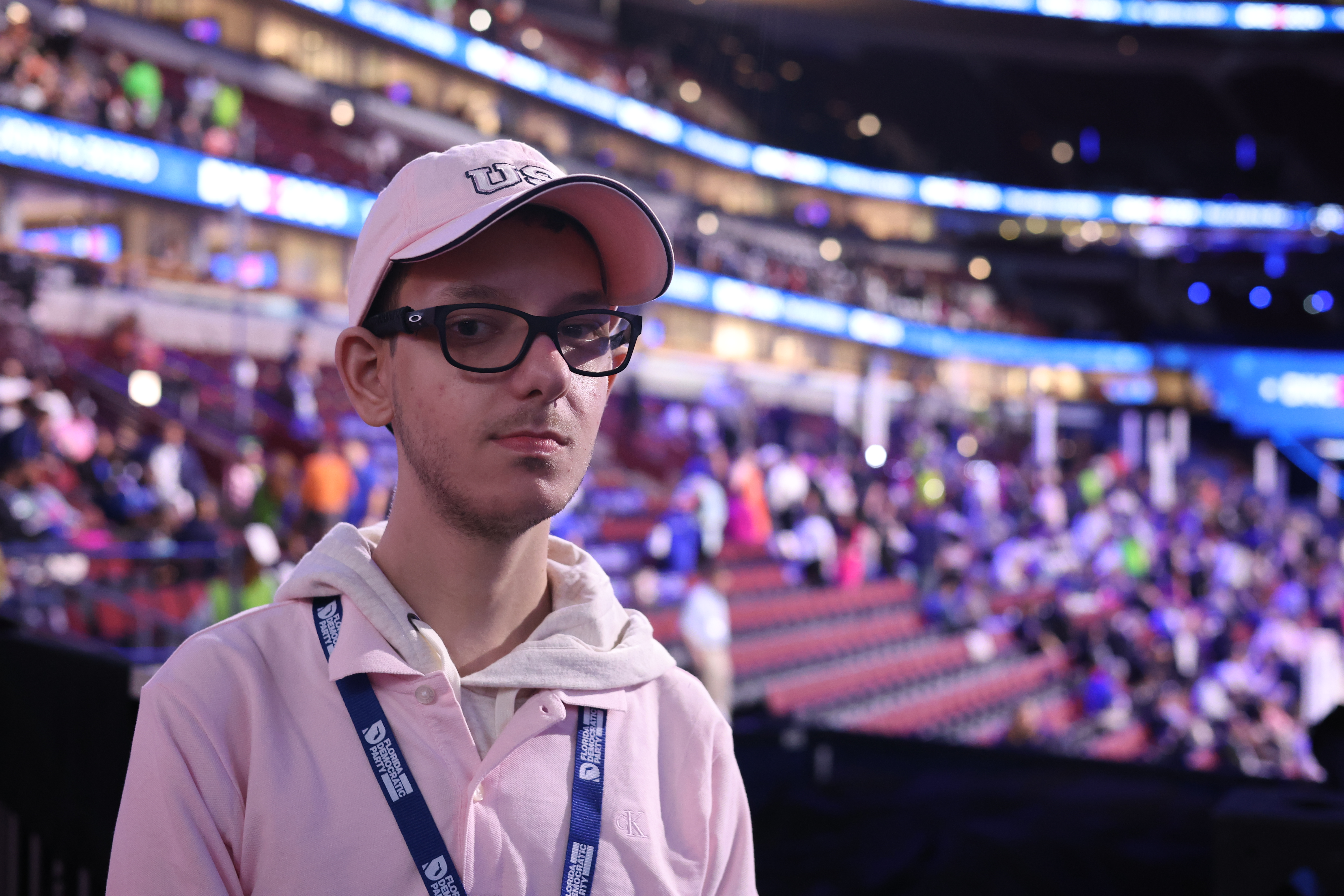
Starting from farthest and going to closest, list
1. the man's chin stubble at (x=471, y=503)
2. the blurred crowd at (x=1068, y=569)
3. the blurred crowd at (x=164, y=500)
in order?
the blurred crowd at (x=1068, y=569) < the blurred crowd at (x=164, y=500) < the man's chin stubble at (x=471, y=503)

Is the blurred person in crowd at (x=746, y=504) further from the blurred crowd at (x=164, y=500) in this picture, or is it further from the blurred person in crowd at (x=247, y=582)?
the blurred person in crowd at (x=247, y=582)

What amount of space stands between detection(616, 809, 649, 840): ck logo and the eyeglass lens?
386mm

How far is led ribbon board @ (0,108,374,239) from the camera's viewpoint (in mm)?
9984

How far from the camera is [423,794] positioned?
91 cm

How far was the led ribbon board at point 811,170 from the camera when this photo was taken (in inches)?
747

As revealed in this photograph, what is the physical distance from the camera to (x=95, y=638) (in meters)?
5.15

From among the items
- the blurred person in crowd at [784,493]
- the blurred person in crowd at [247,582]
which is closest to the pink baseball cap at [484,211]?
the blurred person in crowd at [247,582]

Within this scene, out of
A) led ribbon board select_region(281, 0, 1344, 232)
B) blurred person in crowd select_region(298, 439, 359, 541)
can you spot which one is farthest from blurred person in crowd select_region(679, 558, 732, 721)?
led ribbon board select_region(281, 0, 1344, 232)

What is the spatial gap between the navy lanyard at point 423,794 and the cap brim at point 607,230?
13.6 inches

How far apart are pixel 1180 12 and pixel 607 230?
1223 inches

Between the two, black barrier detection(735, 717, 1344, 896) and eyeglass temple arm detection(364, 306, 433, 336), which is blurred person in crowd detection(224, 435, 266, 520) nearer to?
black barrier detection(735, 717, 1344, 896)

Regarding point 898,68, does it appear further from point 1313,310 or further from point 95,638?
point 95,638

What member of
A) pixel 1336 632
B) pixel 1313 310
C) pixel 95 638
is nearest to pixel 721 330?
pixel 1336 632

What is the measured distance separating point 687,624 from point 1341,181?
29581 mm
